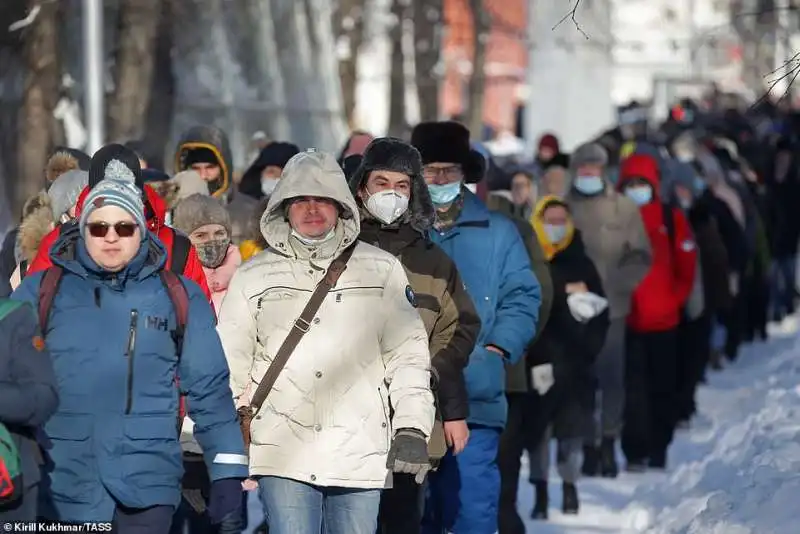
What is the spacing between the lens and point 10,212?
24.4 metres

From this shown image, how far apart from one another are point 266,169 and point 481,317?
3725 millimetres

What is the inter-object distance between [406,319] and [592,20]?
30817 millimetres

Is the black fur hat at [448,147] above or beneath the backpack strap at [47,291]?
above

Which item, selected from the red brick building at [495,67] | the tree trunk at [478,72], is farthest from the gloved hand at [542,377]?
the red brick building at [495,67]

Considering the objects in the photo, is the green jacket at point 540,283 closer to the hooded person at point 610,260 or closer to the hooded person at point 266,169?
→ the hooded person at point 266,169

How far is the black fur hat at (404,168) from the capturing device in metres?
8.07

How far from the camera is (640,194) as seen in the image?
14367 millimetres

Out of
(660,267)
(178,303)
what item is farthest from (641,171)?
(178,303)

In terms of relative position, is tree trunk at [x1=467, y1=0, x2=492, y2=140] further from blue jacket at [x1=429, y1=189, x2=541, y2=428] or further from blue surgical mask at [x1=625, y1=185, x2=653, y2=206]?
blue jacket at [x1=429, y1=189, x2=541, y2=428]

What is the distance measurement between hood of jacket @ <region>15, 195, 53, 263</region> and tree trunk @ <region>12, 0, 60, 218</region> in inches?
419

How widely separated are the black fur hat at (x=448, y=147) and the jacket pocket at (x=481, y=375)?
836 millimetres

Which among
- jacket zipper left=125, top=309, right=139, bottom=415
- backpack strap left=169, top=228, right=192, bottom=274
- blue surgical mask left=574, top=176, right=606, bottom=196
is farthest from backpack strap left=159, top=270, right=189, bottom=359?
blue surgical mask left=574, top=176, right=606, bottom=196

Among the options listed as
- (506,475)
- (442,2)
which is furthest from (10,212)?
(506,475)

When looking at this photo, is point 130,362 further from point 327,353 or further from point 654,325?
point 654,325
